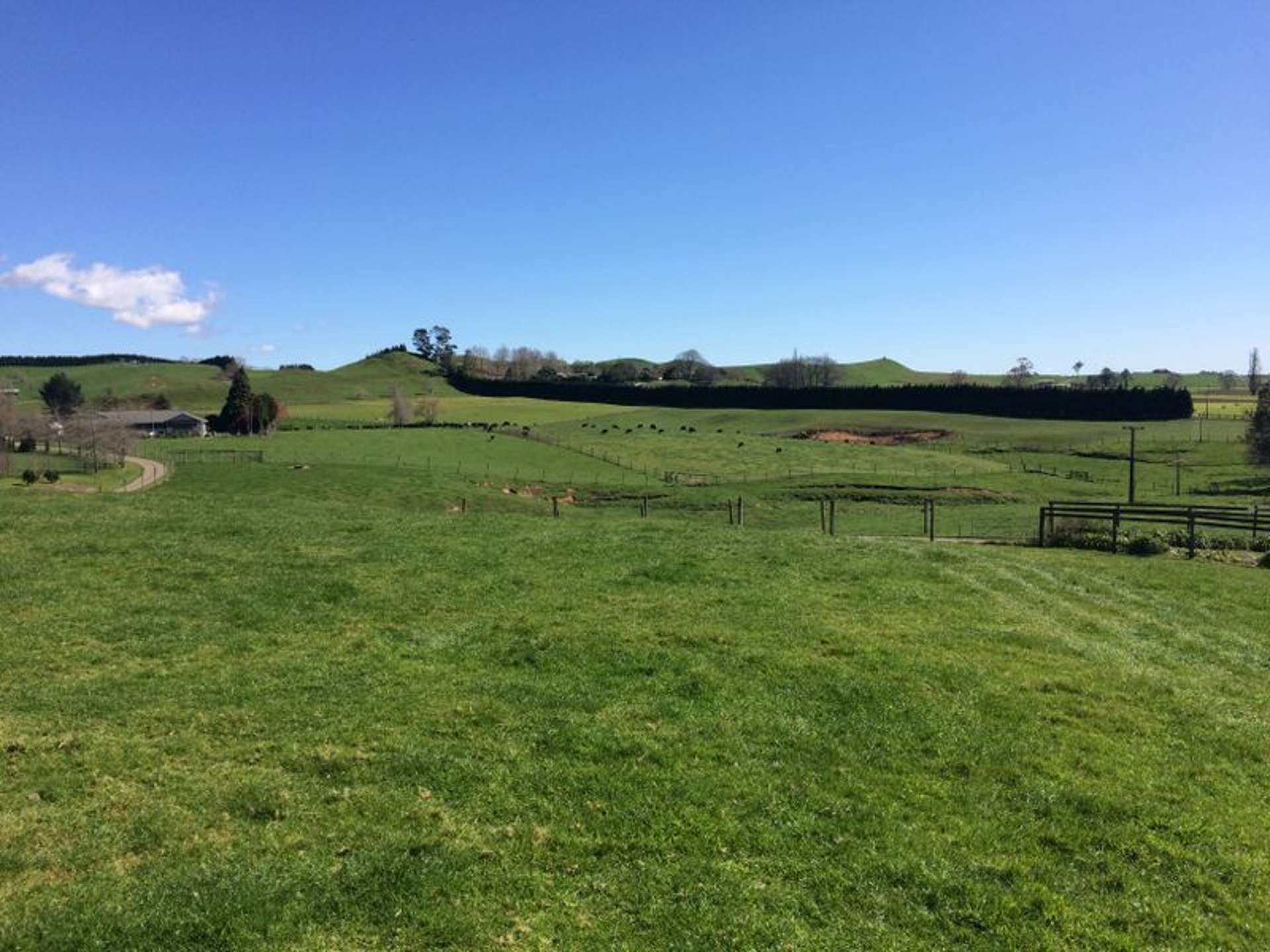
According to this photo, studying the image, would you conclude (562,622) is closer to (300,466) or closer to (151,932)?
(151,932)

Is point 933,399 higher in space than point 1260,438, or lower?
higher

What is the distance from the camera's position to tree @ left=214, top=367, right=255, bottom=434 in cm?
11625

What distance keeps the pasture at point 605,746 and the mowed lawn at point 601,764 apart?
0.04 m

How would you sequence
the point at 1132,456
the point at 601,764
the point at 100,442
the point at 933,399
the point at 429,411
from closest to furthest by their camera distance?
the point at 601,764, the point at 1132,456, the point at 100,442, the point at 933,399, the point at 429,411

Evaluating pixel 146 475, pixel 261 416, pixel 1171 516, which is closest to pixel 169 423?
pixel 261 416

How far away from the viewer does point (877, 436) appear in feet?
363

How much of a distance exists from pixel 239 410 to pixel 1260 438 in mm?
118008

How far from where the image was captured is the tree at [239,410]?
116250 millimetres

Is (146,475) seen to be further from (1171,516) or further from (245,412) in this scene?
(1171,516)

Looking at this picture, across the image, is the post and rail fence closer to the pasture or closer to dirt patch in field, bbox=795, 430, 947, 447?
the pasture

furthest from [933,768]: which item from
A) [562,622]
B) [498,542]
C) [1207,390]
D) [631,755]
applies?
[1207,390]

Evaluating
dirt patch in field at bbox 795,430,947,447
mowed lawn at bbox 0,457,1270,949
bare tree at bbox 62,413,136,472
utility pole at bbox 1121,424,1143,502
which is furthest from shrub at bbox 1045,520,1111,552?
dirt patch in field at bbox 795,430,947,447

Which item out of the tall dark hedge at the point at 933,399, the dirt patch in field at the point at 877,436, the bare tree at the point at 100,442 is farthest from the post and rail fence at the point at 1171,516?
the tall dark hedge at the point at 933,399

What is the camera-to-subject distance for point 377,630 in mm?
13836
